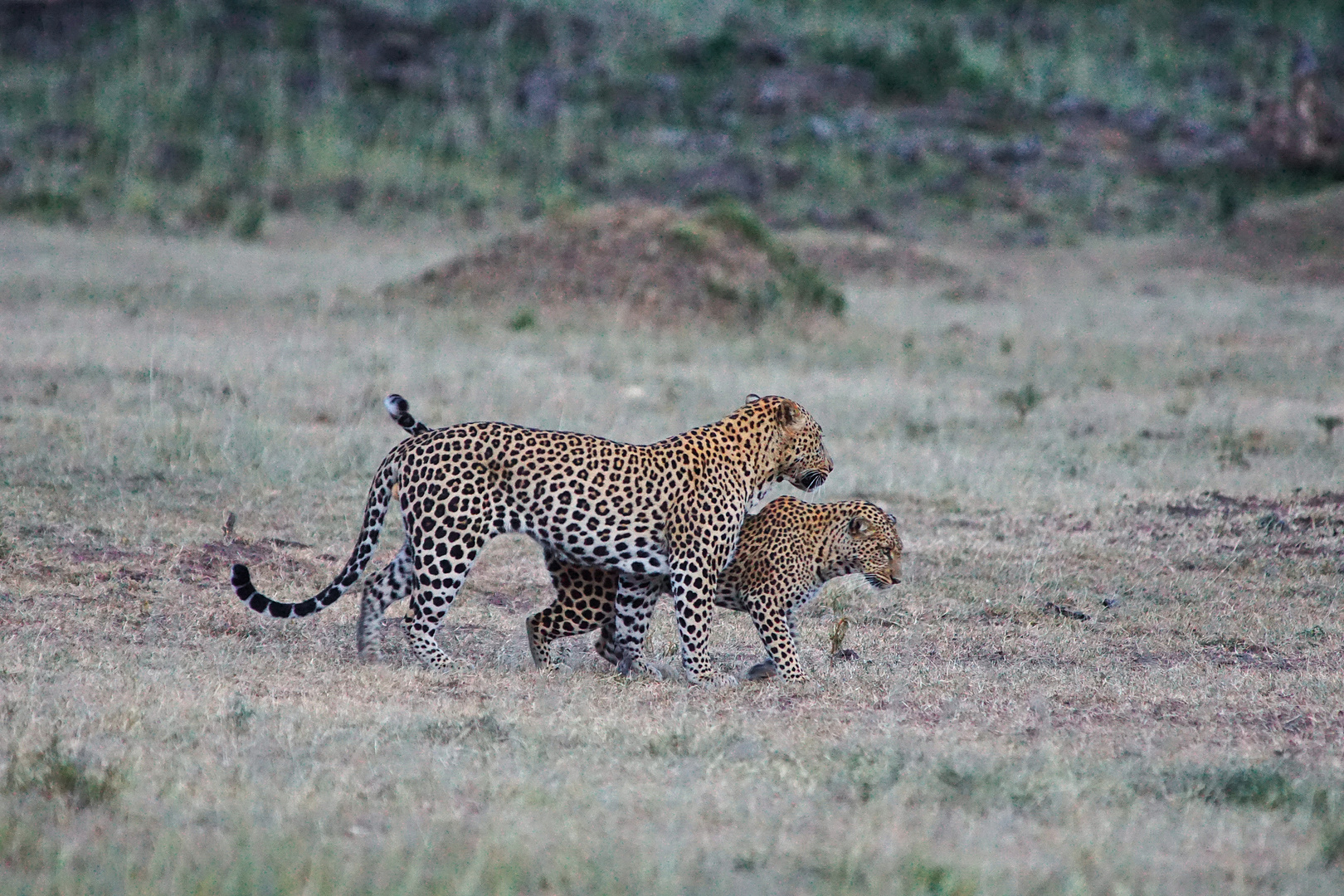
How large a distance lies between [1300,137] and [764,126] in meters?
12.3

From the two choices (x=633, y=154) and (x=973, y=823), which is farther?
(x=633, y=154)

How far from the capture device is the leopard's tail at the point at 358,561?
28.0ft

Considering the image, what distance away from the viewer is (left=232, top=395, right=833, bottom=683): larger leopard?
28.0 ft

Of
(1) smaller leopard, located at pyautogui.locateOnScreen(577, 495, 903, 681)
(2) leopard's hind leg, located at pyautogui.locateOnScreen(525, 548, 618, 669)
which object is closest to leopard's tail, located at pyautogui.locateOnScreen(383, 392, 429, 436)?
(2) leopard's hind leg, located at pyautogui.locateOnScreen(525, 548, 618, 669)

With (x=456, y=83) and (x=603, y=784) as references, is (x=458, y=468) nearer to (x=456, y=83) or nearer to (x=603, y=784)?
(x=603, y=784)

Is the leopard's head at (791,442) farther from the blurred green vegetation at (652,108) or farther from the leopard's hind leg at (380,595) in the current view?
the blurred green vegetation at (652,108)

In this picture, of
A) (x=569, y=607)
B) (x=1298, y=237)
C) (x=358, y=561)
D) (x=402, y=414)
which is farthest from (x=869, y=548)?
(x=1298, y=237)

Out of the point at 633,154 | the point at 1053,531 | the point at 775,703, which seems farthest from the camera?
the point at 633,154

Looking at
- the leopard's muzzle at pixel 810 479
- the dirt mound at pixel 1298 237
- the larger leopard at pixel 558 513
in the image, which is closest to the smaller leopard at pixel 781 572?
the leopard's muzzle at pixel 810 479

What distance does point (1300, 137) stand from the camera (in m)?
35.7

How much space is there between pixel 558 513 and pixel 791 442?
4.59 ft

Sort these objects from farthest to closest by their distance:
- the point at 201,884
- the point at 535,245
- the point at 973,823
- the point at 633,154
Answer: the point at 633,154
the point at 535,245
the point at 973,823
the point at 201,884

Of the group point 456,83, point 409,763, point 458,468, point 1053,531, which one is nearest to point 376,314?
point 1053,531

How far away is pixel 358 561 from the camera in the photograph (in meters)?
8.88
